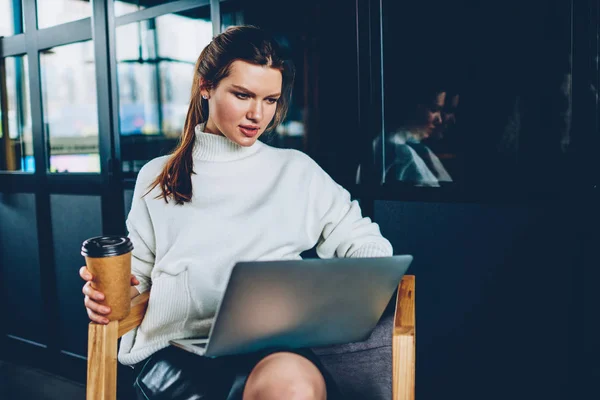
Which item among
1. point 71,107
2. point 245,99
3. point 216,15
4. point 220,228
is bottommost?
point 220,228

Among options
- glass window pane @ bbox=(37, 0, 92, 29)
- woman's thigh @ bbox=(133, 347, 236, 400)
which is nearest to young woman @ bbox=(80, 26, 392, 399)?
woman's thigh @ bbox=(133, 347, 236, 400)

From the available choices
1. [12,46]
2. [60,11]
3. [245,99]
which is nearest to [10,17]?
[12,46]

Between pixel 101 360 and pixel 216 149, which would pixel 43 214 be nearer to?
pixel 216 149

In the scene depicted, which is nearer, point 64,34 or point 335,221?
point 335,221

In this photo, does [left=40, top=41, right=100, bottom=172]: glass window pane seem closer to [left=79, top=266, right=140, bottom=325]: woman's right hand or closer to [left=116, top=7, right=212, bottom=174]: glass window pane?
[left=116, top=7, right=212, bottom=174]: glass window pane

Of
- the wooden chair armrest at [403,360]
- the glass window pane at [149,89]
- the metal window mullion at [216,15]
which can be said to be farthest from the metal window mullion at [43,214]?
the wooden chair armrest at [403,360]

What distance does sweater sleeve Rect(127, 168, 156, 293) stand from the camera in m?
1.45

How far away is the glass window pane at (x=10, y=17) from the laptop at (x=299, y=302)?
2.54m

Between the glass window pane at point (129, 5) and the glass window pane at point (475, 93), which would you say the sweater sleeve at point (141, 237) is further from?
the glass window pane at point (129, 5)

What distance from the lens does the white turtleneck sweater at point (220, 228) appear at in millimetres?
1370

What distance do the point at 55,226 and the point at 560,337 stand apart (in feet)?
7.84

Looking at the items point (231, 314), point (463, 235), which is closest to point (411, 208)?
point (463, 235)

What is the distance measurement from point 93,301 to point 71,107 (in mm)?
1946

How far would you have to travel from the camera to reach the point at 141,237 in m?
1.45
